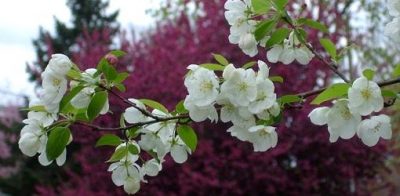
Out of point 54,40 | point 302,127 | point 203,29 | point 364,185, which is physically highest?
point 54,40

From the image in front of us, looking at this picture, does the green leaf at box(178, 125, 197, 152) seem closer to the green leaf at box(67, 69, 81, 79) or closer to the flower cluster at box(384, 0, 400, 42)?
the green leaf at box(67, 69, 81, 79)

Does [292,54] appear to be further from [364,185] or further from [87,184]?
[364,185]

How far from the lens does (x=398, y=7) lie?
121 centimetres

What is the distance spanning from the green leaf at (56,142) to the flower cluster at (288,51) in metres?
0.53

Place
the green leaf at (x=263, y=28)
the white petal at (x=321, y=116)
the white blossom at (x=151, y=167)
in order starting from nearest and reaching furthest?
the white petal at (x=321, y=116), the green leaf at (x=263, y=28), the white blossom at (x=151, y=167)

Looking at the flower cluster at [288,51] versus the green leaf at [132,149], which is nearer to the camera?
the green leaf at [132,149]

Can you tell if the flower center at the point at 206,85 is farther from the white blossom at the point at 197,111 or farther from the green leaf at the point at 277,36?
the green leaf at the point at 277,36

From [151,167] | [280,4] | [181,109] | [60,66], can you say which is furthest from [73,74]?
[280,4]

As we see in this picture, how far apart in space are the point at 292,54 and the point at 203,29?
4.14 meters

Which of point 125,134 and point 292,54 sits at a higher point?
point 292,54

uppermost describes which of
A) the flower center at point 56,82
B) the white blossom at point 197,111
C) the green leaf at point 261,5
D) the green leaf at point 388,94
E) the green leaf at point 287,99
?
the green leaf at point 261,5

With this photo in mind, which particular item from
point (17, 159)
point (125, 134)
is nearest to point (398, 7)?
point (125, 134)

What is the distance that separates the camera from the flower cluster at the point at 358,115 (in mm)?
1129

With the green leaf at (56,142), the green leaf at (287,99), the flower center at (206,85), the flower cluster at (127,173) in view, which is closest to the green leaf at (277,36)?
the green leaf at (287,99)
